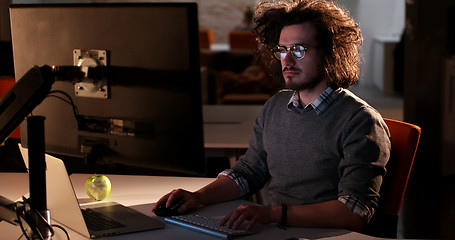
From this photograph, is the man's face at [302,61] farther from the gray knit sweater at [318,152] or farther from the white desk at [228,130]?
the white desk at [228,130]

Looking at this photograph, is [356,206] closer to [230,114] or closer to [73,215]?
[73,215]

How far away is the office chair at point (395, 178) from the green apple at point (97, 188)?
2.61 feet

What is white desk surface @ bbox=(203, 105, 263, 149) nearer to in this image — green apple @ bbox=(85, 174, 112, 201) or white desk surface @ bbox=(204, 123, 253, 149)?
white desk surface @ bbox=(204, 123, 253, 149)

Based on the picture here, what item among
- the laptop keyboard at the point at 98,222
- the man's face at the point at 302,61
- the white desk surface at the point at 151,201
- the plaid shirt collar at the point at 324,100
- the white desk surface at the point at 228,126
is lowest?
the white desk surface at the point at 151,201

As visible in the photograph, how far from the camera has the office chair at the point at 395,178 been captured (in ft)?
6.54

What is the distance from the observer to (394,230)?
2039 millimetres

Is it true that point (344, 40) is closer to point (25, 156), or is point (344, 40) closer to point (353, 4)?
point (25, 156)

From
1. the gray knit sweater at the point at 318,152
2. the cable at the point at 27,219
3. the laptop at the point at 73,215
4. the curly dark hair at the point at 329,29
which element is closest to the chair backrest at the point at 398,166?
the gray knit sweater at the point at 318,152

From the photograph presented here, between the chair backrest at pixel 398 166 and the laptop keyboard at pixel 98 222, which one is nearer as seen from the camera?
the laptop keyboard at pixel 98 222

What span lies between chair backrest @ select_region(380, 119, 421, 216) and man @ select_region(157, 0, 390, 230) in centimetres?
11

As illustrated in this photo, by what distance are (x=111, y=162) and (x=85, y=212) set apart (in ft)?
1.30

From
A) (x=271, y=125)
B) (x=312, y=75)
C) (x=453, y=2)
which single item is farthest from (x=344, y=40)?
(x=453, y=2)

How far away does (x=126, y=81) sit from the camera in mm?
1476

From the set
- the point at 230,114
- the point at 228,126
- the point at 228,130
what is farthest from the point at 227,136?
the point at 230,114
